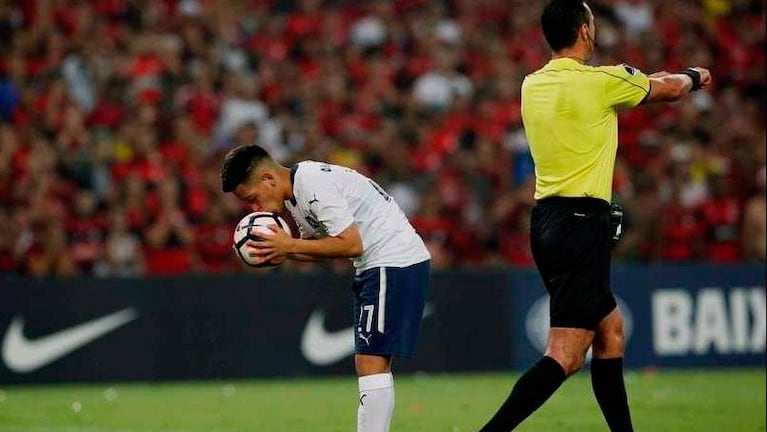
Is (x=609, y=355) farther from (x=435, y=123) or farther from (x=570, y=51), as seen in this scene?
(x=435, y=123)

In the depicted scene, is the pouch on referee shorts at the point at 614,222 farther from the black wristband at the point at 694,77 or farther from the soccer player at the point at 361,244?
the soccer player at the point at 361,244

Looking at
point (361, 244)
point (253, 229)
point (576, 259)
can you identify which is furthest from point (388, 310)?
point (576, 259)

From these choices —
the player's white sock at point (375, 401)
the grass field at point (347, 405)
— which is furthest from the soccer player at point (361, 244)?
the grass field at point (347, 405)

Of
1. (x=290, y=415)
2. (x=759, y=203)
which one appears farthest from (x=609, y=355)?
(x=759, y=203)

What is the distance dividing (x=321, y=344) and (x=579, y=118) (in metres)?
7.97

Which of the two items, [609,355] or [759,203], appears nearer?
[609,355]

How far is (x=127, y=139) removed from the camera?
55.7 feet

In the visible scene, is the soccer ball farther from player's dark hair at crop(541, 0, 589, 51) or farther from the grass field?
the grass field

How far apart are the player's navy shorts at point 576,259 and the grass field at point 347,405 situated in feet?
9.04

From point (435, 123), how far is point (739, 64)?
17.6ft

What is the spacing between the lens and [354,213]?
770cm

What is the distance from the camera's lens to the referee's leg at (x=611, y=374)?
7832 millimetres

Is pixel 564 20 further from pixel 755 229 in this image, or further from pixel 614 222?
pixel 755 229

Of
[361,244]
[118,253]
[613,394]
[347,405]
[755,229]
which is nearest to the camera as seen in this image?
[361,244]
